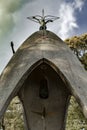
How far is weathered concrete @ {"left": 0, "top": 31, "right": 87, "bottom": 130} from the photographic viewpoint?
7469 mm

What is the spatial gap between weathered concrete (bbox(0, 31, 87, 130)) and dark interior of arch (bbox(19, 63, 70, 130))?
1019 mm

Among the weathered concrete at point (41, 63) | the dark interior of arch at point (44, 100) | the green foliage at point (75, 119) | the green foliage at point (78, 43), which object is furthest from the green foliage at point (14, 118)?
the weathered concrete at point (41, 63)

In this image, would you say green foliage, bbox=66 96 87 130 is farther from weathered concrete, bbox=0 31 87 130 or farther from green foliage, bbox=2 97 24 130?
weathered concrete, bbox=0 31 87 130

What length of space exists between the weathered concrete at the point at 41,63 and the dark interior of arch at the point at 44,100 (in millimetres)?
1019

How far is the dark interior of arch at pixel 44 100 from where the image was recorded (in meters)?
10.0

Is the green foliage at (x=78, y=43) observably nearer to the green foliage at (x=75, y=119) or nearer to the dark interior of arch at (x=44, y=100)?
the green foliage at (x=75, y=119)

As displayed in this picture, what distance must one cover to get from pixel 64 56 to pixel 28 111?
2.37 metres

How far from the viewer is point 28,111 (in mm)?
10141

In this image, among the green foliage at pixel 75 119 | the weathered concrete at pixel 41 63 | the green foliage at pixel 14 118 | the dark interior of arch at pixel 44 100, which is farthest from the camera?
the green foliage at pixel 14 118

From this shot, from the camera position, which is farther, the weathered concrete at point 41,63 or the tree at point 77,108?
the tree at point 77,108

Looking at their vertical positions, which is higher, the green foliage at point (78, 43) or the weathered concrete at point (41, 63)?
the green foliage at point (78, 43)

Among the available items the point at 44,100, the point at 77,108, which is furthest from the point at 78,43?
the point at 44,100

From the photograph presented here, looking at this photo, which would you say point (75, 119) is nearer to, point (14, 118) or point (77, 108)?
point (77, 108)

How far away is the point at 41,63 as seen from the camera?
330 inches
